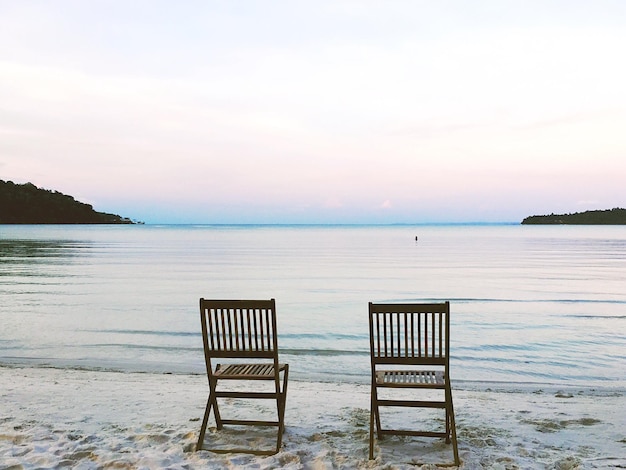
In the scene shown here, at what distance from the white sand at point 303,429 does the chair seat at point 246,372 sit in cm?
57

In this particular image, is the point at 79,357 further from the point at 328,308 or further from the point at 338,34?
the point at 338,34

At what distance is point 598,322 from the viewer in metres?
12.9

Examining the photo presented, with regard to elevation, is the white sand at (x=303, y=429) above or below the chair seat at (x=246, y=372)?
below

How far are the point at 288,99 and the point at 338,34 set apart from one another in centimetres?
811

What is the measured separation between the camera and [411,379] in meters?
4.10

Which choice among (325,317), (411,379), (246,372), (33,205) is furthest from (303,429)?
(33,205)

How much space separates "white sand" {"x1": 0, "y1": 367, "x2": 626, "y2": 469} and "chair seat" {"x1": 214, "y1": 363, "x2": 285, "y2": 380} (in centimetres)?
57

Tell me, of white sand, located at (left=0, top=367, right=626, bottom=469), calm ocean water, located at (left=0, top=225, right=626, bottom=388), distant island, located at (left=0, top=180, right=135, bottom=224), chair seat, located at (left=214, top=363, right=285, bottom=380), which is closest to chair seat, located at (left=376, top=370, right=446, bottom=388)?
white sand, located at (left=0, top=367, right=626, bottom=469)

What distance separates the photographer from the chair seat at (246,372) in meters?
4.14

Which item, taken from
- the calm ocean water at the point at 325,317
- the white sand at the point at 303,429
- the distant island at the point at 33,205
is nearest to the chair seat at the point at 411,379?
the white sand at the point at 303,429

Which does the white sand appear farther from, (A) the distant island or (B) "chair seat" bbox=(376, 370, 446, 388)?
(A) the distant island

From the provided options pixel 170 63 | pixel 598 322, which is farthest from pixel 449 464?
pixel 170 63

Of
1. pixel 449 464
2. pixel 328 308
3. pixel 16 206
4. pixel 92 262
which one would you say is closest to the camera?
pixel 449 464

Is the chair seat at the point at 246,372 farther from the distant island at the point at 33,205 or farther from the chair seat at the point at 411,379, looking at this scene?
the distant island at the point at 33,205
